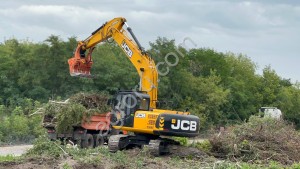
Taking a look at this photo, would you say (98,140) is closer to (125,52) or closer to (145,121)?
(125,52)

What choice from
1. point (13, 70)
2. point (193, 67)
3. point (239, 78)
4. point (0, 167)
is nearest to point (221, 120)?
point (193, 67)

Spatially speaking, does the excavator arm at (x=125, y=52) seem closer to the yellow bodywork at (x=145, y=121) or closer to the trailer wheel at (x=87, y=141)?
the yellow bodywork at (x=145, y=121)

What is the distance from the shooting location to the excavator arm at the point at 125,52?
21375 mm

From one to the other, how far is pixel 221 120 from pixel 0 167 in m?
36.9

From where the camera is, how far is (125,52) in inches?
894

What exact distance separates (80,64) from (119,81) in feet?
61.9

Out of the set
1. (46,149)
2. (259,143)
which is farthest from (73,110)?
(259,143)

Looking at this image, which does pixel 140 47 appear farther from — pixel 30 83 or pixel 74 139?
pixel 30 83

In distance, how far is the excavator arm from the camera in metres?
21.4

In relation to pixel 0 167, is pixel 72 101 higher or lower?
higher

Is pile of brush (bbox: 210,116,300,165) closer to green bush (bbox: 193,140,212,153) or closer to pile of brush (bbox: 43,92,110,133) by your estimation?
green bush (bbox: 193,140,212,153)

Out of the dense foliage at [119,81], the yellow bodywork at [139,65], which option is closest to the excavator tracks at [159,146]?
the yellow bodywork at [139,65]

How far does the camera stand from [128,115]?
1972cm

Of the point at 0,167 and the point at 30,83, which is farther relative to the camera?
the point at 30,83
